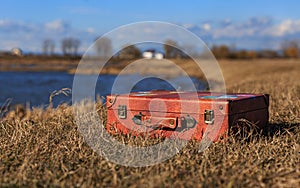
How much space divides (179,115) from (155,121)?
0.28m

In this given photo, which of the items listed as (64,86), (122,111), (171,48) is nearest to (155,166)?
(122,111)

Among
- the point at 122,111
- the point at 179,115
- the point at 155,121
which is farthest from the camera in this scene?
the point at 122,111

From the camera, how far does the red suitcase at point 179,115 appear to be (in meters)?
4.71

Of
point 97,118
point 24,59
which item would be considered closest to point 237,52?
point 24,59

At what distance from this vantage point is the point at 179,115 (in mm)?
4863

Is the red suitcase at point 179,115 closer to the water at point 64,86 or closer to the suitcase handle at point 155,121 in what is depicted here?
the suitcase handle at point 155,121

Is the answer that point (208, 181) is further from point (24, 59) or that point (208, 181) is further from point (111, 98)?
point (24, 59)

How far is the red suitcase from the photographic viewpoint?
15.4 ft

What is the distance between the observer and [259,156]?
13.3 feet

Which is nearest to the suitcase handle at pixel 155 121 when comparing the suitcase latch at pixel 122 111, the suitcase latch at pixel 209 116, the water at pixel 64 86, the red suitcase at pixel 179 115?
the red suitcase at pixel 179 115

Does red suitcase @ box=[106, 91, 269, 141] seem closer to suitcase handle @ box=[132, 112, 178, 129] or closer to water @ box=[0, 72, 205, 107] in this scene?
suitcase handle @ box=[132, 112, 178, 129]

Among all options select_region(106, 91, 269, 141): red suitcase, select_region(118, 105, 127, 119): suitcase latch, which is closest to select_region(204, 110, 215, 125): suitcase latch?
select_region(106, 91, 269, 141): red suitcase

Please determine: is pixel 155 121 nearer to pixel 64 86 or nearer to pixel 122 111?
pixel 122 111

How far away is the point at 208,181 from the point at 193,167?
342 mm
